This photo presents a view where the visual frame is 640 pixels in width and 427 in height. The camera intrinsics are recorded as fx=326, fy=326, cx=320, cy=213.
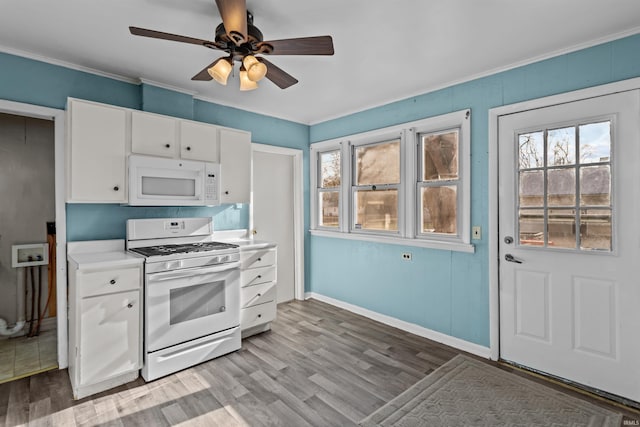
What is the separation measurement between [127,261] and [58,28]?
1656 mm

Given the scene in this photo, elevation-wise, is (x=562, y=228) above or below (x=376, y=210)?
below

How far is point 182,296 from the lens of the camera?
2689 mm

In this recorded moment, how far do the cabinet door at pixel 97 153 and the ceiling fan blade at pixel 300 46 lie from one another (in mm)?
1538

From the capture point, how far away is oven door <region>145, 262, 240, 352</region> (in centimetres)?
253

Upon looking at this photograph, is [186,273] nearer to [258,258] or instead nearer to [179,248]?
[179,248]

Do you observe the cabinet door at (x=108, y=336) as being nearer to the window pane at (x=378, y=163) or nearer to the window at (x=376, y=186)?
the window at (x=376, y=186)

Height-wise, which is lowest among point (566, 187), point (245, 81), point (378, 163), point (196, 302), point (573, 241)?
point (196, 302)

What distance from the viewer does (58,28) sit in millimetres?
2197

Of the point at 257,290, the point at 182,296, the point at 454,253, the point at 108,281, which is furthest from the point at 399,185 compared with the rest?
the point at 108,281

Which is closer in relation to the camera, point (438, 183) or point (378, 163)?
point (438, 183)

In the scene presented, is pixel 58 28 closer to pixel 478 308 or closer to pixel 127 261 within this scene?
pixel 127 261

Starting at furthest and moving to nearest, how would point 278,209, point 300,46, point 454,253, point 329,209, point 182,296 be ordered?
point 329,209 → point 278,209 → point 454,253 → point 182,296 → point 300,46

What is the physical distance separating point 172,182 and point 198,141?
0.48 m

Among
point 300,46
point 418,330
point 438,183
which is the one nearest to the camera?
point 300,46
